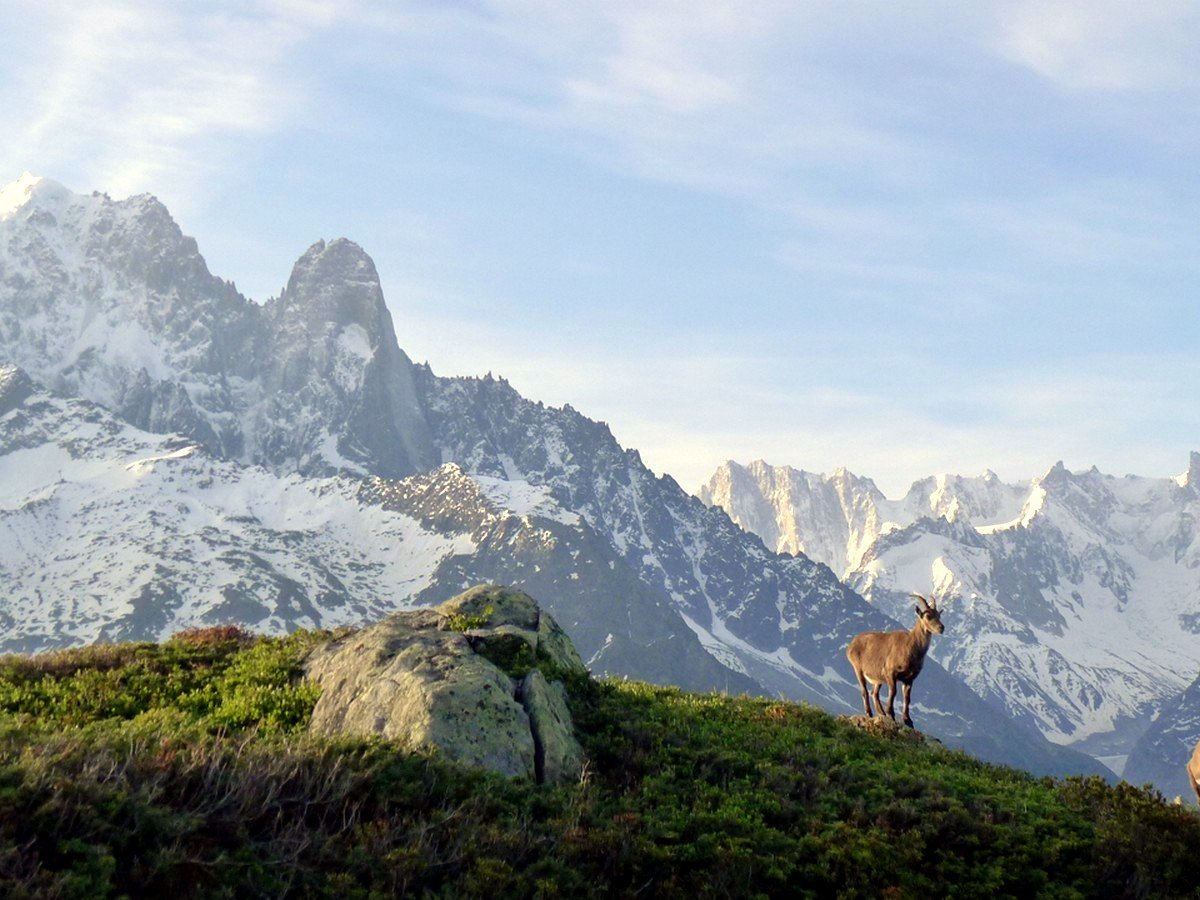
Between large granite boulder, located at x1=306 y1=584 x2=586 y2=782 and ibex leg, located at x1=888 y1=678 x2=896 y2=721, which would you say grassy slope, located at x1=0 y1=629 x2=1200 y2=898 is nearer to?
large granite boulder, located at x1=306 y1=584 x2=586 y2=782

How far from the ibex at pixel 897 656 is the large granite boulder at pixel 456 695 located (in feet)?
30.4

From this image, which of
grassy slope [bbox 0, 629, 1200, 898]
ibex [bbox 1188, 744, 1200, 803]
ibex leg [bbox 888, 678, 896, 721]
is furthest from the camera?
ibex leg [bbox 888, 678, 896, 721]

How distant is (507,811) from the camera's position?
1579 cm

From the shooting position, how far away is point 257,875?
503 inches

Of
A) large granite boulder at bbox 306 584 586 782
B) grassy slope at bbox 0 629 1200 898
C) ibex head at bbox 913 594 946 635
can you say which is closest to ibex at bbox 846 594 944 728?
ibex head at bbox 913 594 946 635

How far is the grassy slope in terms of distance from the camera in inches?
500

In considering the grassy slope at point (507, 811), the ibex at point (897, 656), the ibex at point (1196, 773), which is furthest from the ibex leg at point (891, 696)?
the ibex at point (1196, 773)

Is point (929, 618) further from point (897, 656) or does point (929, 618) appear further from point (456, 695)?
point (456, 695)

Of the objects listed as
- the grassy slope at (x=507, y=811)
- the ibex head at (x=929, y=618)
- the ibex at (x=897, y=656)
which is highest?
the ibex head at (x=929, y=618)

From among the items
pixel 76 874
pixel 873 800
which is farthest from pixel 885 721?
pixel 76 874

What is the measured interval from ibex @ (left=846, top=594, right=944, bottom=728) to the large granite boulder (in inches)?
364

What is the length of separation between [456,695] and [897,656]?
14.1 m

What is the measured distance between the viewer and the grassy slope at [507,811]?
41.7ft

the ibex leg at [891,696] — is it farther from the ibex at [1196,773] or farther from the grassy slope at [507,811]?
the ibex at [1196,773]
